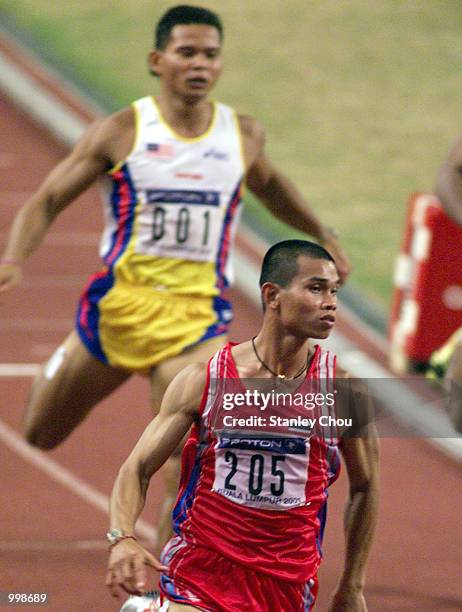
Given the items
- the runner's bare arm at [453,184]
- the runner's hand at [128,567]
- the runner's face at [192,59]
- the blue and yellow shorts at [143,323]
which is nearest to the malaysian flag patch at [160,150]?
the runner's face at [192,59]

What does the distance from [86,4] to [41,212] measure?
11.2 m

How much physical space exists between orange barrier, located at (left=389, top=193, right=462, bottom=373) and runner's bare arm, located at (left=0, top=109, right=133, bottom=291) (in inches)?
145

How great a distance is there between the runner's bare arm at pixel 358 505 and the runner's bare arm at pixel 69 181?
2.29 metres

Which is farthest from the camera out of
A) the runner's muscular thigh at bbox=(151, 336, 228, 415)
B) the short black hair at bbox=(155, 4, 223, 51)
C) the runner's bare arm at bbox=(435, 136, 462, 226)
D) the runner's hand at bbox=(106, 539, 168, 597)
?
the short black hair at bbox=(155, 4, 223, 51)

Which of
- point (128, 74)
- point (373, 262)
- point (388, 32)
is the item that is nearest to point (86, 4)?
point (128, 74)

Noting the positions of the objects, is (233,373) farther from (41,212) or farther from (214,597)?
(41,212)

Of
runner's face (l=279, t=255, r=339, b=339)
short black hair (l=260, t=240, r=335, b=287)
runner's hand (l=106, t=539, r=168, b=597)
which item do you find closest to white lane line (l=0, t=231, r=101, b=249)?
short black hair (l=260, t=240, r=335, b=287)

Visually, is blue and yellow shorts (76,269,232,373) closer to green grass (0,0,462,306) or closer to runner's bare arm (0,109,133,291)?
runner's bare arm (0,109,133,291)

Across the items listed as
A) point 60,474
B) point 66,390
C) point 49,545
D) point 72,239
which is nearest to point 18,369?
point 60,474

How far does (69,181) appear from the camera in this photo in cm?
677

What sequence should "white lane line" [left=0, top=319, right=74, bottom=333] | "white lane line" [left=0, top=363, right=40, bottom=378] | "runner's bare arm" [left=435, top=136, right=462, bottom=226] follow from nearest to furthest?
"runner's bare arm" [left=435, top=136, right=462, bottom=226] → "white lane line" [left=0, top=363, right=40, bottom=378] → "white lane line" [left=0, top=319, right=74, bottom=333]

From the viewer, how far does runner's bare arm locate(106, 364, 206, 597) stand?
4535 millimetres

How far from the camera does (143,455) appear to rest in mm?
4676
